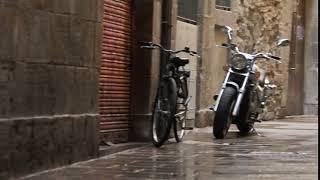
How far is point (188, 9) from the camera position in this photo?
42.4ft

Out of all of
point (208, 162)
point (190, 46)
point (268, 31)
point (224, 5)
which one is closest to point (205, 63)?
point (190, 46)

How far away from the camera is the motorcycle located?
10758 millimetres

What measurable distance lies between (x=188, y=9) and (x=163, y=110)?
3816 millimetres

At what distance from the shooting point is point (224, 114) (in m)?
10.7

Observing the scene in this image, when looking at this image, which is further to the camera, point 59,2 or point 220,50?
point 220,50

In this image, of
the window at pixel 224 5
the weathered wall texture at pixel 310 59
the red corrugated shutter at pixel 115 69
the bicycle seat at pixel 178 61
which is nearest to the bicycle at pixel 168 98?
the bicycle seat at pixel 178 61

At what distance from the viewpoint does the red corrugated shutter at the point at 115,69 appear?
9.12 metres

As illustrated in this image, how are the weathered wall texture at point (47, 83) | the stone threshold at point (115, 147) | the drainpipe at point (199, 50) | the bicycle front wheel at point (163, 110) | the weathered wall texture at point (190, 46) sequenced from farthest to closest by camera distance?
the drainpipe at point (199, 50) → the weathered wall texture at point (190, 46) → the bicycle front wheel at point (163, 110) → the stone threshold at point (115, 147) → the weathered wall texture at point (47, 83)

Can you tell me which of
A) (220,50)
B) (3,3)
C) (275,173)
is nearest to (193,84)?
(220,50)

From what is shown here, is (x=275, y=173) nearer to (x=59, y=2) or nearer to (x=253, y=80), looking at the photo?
(x=59, y=2)

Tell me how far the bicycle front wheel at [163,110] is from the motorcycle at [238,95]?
1387 millimetres

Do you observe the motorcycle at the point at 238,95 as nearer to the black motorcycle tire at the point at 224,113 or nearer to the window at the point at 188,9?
the black motorcycle tire at the point at 224,113

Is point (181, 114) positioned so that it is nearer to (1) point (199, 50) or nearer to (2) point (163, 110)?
(2) point (163, 110)

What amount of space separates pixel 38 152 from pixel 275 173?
215cm
